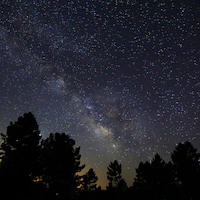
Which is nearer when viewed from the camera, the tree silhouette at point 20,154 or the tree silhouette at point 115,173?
the tree silhouette at point 20,154

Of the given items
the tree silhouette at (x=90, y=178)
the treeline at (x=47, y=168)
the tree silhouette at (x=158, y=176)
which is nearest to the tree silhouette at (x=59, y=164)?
the treeline at (x=47, y=168)

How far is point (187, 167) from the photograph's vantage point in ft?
78.2

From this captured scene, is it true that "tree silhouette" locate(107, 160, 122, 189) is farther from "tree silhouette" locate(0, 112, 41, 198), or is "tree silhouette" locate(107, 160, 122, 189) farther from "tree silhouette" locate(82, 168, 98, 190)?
"tree silhouette" locate(0, 112, 41, 198)

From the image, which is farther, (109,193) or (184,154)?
(184,154)

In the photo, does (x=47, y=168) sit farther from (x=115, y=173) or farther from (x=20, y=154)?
(x=115, y=173)

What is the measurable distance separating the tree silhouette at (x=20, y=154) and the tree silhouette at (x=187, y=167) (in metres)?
20.9

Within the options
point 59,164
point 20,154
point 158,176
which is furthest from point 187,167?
point 20,154

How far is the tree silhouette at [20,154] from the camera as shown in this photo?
12852 mm

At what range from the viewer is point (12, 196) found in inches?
486

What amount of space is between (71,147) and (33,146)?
5610 mm

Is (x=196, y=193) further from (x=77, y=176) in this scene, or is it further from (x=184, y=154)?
(x=77, y=176)

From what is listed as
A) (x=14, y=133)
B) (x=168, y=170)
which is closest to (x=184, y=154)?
(x=168, y=170)

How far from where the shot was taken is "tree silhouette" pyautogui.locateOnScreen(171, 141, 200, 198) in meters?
22.0

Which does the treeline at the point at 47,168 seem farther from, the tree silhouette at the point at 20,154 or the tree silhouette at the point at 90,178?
the tree silhouette at the point at 90,178
